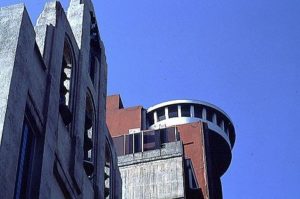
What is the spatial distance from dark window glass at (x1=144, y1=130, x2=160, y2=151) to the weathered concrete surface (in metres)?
1.61

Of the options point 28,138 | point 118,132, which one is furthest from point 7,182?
point 118,132

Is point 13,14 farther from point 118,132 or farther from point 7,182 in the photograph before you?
point 118,132

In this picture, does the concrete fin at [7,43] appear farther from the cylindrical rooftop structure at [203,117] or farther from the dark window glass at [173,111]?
the dark window glass at [173,111]

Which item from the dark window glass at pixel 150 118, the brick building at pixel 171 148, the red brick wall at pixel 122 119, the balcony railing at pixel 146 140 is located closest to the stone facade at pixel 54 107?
the brick building at pixel 171 148

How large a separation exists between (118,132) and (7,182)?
169ft

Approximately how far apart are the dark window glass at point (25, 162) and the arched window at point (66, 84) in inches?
118

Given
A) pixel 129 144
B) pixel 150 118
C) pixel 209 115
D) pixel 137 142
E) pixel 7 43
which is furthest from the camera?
pixel 209 115

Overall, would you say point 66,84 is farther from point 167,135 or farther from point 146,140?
point 146,140

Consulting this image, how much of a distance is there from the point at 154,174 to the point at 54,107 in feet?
86.8

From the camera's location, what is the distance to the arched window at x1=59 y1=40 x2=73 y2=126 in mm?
19172

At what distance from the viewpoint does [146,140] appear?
48.7m

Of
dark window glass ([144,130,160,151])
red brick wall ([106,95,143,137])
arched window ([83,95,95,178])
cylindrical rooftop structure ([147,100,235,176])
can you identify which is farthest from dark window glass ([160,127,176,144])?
arched window ([83,95,95,178])

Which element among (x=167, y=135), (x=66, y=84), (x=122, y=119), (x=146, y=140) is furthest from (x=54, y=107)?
(x=122, y=119)

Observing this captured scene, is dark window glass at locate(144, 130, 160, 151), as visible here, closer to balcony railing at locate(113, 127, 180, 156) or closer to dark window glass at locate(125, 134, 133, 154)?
balcony railing at locate(113, 127, 180, 156)
